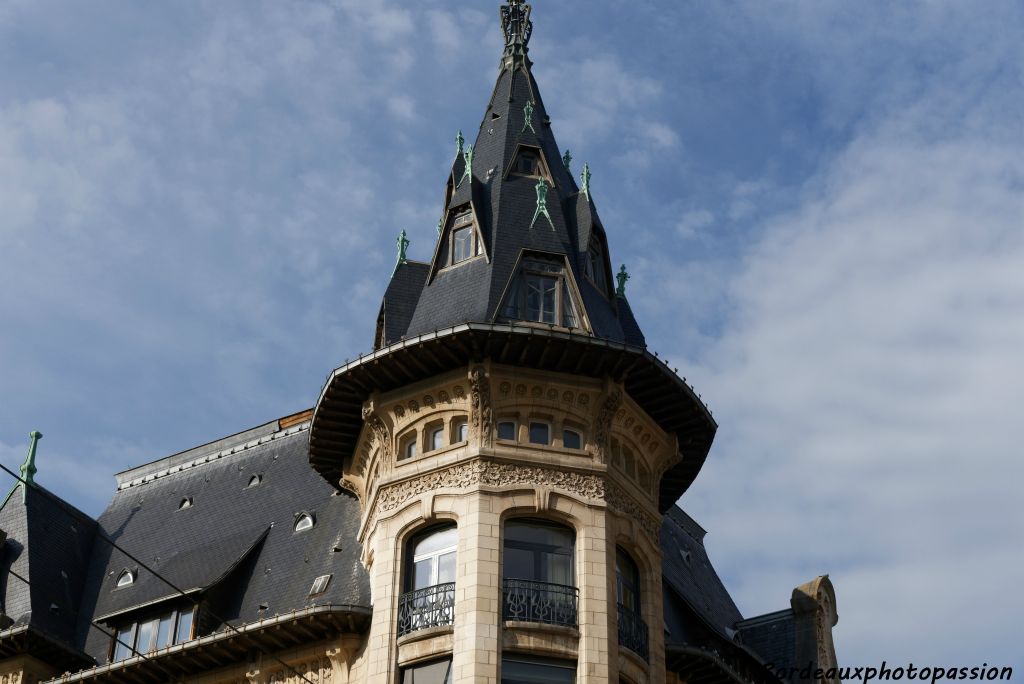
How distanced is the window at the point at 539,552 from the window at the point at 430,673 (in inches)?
95.4

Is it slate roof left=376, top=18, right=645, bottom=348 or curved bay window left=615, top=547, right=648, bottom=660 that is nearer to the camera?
curved bay window left=615, top=547, right=648, bottom=660

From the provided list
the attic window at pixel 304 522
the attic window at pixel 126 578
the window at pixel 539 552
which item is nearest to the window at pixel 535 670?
the window at pixel 539 552

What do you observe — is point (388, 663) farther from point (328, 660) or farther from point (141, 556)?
point (141, 556)

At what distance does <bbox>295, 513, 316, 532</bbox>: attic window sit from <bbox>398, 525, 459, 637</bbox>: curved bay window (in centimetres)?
714

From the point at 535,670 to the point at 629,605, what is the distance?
3.79 meters

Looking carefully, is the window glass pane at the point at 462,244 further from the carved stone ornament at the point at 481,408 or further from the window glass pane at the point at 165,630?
the window glass pane at the point at 165,630

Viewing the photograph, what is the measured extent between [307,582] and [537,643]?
27.4 feet

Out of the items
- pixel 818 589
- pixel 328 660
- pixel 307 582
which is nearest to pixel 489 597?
pixel 328 660

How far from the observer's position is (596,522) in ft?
124

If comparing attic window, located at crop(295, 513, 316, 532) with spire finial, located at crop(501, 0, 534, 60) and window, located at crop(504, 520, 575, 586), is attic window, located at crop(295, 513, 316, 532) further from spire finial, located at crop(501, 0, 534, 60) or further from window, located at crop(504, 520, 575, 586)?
spire finial, located at crop(501, 0, 534, 60)

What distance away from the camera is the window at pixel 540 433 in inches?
1518

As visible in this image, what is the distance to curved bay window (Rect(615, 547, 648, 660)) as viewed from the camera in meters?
37.2

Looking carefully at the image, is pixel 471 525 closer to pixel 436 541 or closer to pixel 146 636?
pixel 436 541

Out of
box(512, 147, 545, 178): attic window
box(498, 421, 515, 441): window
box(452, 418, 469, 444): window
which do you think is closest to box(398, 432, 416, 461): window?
box(452, 418, 469, 444): window
